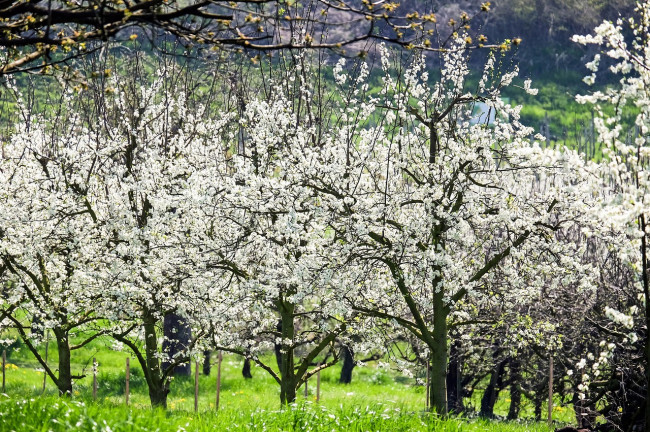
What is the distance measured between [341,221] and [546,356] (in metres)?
7.87

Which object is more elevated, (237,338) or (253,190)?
(253,190)

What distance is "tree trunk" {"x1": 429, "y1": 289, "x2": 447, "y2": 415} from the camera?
1190cm

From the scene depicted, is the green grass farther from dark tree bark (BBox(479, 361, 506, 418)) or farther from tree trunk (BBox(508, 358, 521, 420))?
dark tree bark (BBox(479, 361, 506, 418))

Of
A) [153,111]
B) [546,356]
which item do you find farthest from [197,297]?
[546,356]

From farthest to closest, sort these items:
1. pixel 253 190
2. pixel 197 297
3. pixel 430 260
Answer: pixel 197 297 → pixel 253 190 → pixel 430 260

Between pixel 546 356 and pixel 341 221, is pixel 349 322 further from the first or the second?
pixel 546 356

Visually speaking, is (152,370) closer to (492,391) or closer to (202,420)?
(202,420)

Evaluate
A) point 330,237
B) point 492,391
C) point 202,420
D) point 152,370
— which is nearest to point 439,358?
point 330,237

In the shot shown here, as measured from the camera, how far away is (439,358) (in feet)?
39.3

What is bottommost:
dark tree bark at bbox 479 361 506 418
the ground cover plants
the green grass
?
dark tree bark at bbox 479 361 506 418

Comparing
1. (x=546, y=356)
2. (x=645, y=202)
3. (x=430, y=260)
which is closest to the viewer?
(x=645, y=202)

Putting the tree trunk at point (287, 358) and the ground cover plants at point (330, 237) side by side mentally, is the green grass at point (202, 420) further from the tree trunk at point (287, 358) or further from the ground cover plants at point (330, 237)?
the tree trunk at point (287, 358)

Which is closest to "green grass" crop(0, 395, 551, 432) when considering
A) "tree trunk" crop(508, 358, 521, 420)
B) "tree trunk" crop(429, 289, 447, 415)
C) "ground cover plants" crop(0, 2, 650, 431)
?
"ground cover plants" crop(0, 2, 650, 431)

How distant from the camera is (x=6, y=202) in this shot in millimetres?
15602
